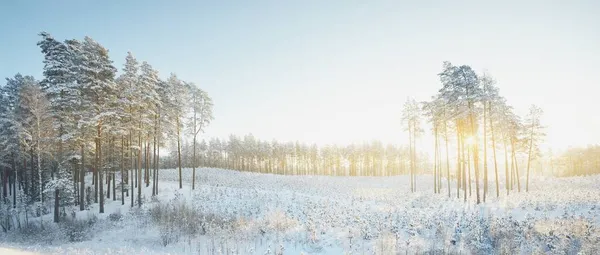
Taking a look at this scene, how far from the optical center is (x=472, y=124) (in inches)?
1107

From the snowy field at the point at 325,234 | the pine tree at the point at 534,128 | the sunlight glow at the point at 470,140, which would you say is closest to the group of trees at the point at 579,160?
the pine tree at the point at 534,128

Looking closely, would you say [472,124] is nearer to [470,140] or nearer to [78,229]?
[470,140]

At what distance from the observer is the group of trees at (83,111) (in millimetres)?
Answer: 23266

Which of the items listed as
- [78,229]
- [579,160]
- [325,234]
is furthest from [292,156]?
[579,160]

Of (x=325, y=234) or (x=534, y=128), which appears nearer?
(x=325, y=234)

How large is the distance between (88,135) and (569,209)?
34.6 metres

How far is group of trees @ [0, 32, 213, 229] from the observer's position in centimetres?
2327

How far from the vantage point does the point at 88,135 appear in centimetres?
2416

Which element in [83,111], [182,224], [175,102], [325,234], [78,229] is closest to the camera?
[325,234]

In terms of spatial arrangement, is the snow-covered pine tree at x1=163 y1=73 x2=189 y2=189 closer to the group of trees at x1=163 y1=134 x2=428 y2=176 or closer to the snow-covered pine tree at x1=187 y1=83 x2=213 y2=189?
the snow-covered pine tree at x1=187 y1=83 x2=213 y2=189

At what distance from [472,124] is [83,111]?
33548mm

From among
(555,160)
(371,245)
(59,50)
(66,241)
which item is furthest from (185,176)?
(555,160)

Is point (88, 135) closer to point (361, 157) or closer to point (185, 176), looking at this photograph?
point (185, 176)

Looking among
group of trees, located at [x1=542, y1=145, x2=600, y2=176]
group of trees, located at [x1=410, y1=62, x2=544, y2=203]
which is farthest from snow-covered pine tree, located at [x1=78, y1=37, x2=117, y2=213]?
group of trees, located at [x1=542, y1=145, x2=600, y2=176]
